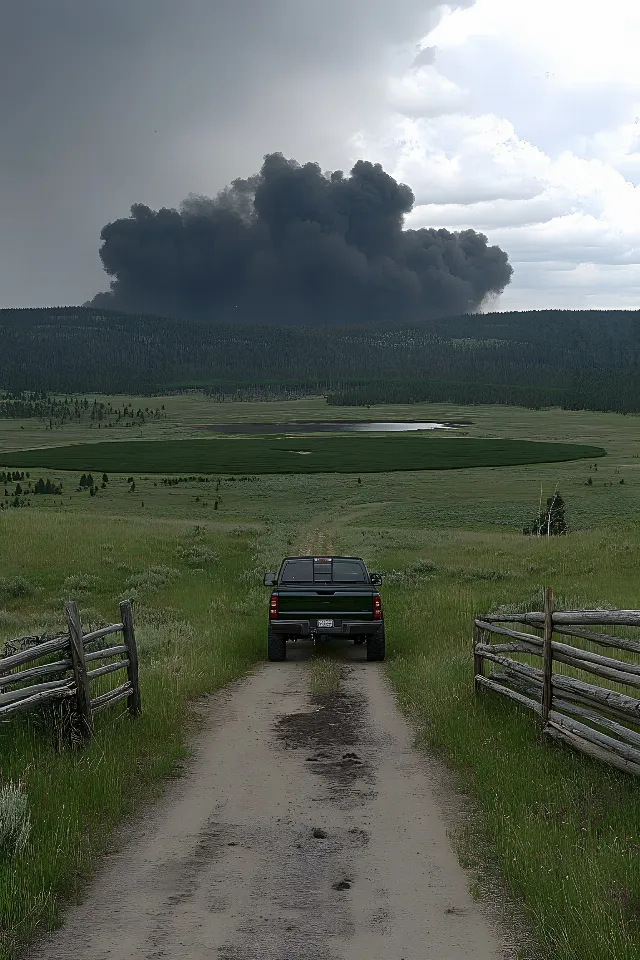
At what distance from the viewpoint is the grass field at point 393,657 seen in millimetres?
6711

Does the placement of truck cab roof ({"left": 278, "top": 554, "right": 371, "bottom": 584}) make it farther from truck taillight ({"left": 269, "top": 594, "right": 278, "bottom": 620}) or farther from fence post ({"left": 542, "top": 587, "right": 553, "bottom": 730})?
fence post ({"left": 542, "top": 587, "right": 553, "bottom": 730})

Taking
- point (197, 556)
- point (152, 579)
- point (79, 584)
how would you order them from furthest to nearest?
point (197, 556), point (152, 579), point (79, 584)

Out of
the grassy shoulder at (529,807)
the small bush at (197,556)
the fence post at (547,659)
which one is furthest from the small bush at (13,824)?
the small bush at (197,556)

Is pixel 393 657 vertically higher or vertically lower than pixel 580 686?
lower

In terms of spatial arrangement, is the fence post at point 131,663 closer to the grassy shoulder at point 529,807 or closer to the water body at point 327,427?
the grassy shoulder at point 529,807

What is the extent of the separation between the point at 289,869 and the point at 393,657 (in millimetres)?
11302

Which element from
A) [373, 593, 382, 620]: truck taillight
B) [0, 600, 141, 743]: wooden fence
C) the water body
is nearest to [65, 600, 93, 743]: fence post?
[0, 600, 141, 743]: wooden fence

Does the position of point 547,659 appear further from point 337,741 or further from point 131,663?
point 131,663

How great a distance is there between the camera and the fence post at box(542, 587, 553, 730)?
1020 centimetres

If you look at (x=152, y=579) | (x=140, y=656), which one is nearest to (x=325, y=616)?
(x=140, y=656)

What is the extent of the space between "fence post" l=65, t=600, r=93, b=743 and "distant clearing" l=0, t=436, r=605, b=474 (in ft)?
282

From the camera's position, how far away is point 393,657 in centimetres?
1828

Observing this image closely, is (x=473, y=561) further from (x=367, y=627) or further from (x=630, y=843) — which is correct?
(x=630, y=843)

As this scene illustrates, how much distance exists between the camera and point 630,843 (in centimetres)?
727
